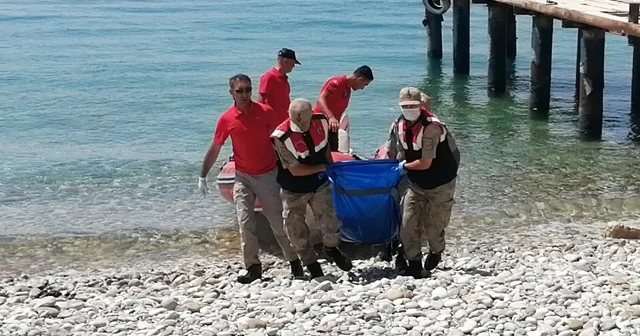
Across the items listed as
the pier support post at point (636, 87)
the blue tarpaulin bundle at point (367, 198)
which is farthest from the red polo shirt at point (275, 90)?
the pier support post at point (636, 87)

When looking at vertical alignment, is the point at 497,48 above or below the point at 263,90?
below

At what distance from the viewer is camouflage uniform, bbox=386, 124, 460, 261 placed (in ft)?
23.8

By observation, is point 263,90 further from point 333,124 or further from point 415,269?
point 415,269

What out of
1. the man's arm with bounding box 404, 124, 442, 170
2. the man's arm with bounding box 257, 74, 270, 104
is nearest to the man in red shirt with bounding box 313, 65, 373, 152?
the man's arm with bounding box 257, 74, 270, 104

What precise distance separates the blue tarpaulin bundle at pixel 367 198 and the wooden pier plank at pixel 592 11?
590 centimetres

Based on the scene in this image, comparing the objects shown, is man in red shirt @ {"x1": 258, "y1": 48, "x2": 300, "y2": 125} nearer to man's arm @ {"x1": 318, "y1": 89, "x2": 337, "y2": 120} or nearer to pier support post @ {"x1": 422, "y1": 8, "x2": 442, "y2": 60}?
man's arm @ {"x1": 318, "y1": 89, "x2": 337, "y2": 120}

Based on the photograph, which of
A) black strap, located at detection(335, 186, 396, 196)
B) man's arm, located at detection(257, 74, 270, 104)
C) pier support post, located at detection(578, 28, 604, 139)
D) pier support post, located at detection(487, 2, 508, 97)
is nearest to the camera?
black strap, located at detection(335, 186, 396, 196)

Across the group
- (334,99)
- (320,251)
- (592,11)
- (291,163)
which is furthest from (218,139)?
(592,11)

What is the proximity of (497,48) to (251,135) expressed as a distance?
1224cm

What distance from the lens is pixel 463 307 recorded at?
246 inches

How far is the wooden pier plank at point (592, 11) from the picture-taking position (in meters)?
13.0

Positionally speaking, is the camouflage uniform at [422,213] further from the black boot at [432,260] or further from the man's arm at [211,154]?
the man's arm at [211,154]

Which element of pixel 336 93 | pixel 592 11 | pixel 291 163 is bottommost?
pixel 291 163

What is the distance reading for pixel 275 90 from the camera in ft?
30.2
